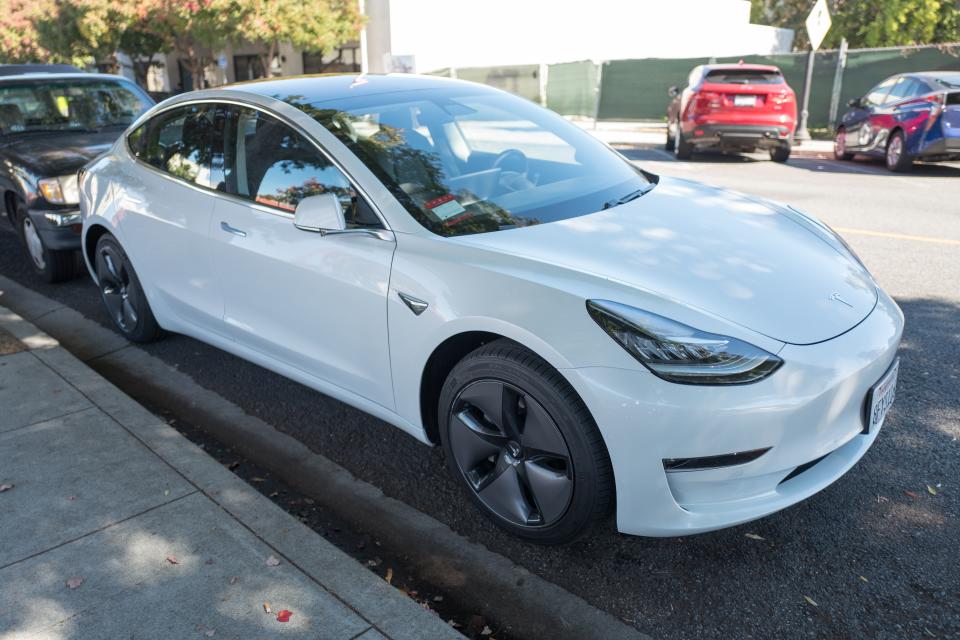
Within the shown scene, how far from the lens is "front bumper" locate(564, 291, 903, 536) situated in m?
2.47

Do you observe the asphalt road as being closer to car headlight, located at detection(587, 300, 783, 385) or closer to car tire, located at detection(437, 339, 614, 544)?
car tire, located at detection(437, 339, 614, 544)

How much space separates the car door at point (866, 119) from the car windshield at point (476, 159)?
11052mm

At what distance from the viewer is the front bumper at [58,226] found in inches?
247

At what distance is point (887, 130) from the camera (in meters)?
12.8

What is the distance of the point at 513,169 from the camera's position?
3795mm

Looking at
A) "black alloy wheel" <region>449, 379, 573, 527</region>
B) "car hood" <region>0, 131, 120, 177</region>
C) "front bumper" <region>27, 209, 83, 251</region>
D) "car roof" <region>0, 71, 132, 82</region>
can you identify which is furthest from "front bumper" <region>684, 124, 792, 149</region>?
"black alloy wheel" <region>449, 379, 573, 527</region>

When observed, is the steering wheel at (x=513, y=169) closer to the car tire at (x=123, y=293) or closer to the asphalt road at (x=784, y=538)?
the asphalt road at (x=784, y=538)

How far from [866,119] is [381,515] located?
43.0ft

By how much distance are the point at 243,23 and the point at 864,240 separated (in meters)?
21.7

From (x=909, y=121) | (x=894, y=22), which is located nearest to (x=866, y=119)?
(x=909, y=121)

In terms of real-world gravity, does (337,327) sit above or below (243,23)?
below

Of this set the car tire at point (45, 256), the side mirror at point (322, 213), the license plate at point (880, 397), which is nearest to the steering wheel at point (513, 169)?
the side mirror at point (322, 213)

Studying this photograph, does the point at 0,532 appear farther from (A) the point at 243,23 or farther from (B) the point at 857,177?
(A) the point at 243,23

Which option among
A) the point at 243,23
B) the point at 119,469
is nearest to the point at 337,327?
the point at 119,469
